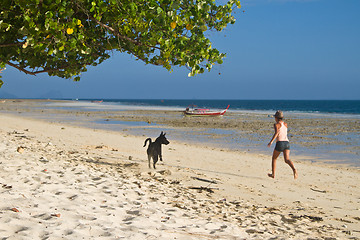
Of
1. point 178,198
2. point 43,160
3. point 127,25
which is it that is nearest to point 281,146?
point 178,198

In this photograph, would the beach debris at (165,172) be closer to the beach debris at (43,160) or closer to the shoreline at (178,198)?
the shoreline at (178,198)

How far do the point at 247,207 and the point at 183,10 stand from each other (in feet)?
13.8

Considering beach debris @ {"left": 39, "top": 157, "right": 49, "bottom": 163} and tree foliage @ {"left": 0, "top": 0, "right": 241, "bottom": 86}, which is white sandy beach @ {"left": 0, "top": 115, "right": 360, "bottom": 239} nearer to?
beach debris @ {"left": 39, "top": 157, "right": 49, "bottom": 163}

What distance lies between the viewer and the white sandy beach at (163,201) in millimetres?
4805

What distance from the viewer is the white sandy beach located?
4.80m

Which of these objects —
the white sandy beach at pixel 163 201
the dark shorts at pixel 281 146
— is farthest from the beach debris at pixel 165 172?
the dark shorts at pixel 281 146

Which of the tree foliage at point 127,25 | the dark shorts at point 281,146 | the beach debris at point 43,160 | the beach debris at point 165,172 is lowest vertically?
the beach debris at point 165,172

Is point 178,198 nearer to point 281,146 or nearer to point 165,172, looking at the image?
point 165,172

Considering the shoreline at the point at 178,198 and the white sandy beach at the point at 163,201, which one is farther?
the shoreline at the point at 178,198

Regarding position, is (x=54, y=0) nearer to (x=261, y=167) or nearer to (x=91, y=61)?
(x=91, y=61)

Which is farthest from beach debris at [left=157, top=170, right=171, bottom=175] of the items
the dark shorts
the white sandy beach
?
the dark shorts

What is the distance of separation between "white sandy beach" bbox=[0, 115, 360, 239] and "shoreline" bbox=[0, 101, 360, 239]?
2 cm

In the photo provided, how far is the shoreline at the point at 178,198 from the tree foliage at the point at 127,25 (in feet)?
8.68

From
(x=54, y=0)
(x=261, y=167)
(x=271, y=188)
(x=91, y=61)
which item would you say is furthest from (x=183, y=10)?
(x=261, y=167)
